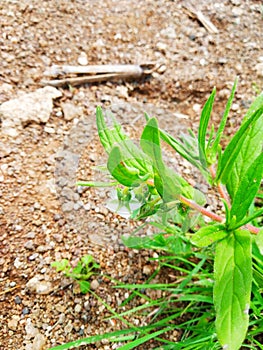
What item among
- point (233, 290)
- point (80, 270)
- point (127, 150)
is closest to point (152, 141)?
point (127, 150)

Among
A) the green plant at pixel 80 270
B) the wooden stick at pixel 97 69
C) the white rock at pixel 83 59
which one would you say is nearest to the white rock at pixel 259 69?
the wooden stick at pixel 97 69

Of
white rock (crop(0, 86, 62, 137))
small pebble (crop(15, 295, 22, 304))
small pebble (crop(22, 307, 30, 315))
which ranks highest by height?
white rock (crop(0, 86, 62, 137))

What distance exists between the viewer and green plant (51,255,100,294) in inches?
67.7

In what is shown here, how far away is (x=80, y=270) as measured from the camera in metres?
1.73

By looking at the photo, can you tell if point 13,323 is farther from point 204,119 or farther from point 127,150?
point 204,119

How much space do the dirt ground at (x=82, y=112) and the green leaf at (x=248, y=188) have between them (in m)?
0.54

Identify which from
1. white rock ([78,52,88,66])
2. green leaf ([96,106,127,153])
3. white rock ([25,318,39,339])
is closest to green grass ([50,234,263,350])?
white rock ([25,318,39,339])

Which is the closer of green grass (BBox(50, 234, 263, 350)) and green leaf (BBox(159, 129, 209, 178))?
green leaf (BBox(159, 129, 209, 178))

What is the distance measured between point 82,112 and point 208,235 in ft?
3.34

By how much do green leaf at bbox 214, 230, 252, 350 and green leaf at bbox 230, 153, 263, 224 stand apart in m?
0.07

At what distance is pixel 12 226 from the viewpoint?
179 centimetres

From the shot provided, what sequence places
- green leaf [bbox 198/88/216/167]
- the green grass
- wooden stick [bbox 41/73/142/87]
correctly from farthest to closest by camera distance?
1. wooden stick [bbox 41/73/142/87]
2. the green grass
3. green leaf [bbox 198/88/216/167]

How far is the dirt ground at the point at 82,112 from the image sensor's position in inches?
66.8

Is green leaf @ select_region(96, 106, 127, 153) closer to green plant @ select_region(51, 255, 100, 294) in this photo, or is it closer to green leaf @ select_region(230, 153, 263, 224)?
green leaf @ select_region(230, 153, 263, 224)
